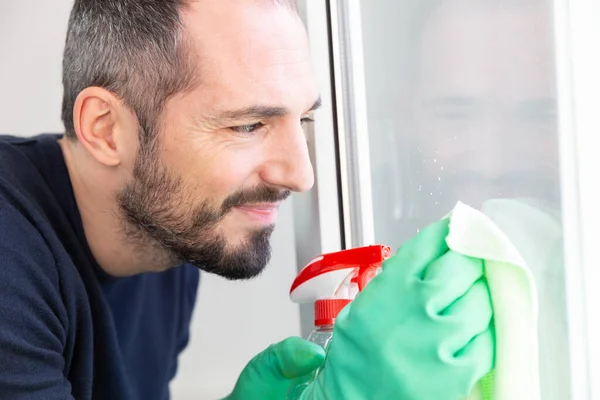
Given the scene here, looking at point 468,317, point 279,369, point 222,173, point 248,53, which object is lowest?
point 279,369

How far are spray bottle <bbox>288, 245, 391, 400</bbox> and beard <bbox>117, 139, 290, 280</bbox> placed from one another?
13 cm

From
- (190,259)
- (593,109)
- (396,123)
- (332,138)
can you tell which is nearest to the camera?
(593,109)

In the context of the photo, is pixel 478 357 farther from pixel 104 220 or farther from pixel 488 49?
pixel 104 220

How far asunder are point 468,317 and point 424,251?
0.20ft

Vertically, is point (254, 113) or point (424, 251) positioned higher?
point (254, 113)

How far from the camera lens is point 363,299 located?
606mm

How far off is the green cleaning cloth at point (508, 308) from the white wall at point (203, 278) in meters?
0.94

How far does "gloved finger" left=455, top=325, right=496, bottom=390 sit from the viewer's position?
1.77 feet

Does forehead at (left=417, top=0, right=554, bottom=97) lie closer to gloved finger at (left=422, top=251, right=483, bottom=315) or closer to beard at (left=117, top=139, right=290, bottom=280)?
gloved finger at (left=422, top=251, right=483, bottom=315)

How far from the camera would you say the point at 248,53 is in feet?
2.80

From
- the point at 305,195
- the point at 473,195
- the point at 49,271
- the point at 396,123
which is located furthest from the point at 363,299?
the point at 305,195

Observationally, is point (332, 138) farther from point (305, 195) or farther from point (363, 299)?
point (363, 299)

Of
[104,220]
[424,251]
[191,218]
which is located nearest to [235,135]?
[191,218]

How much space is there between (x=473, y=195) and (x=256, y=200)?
298 mm
